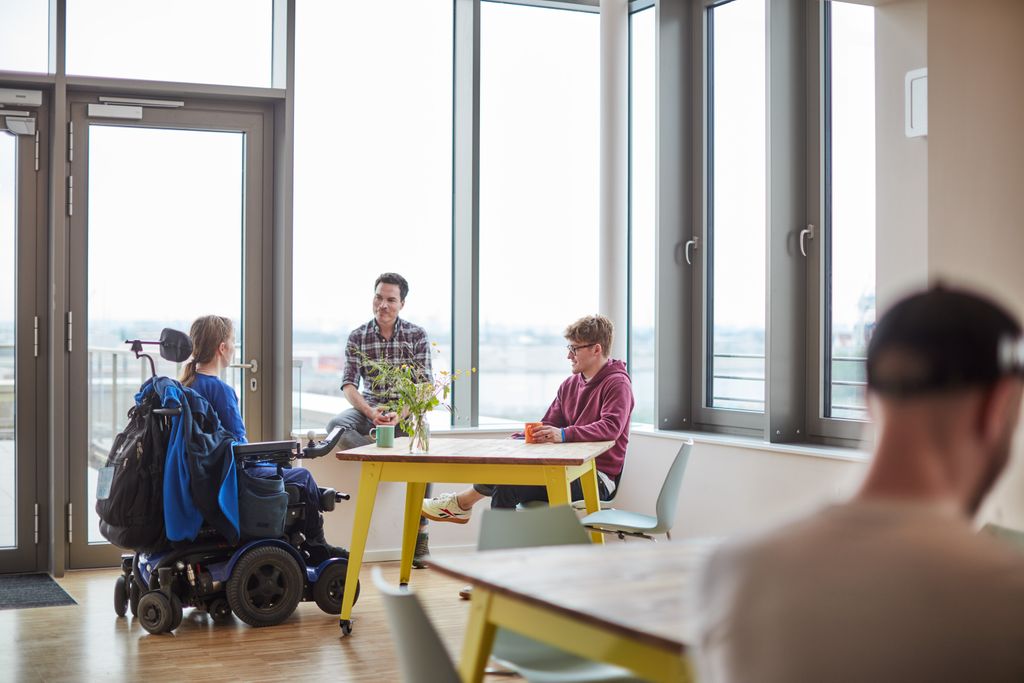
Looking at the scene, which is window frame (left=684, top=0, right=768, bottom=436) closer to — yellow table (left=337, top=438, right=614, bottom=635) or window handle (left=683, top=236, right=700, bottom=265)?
window handle (left=683, top=236, right=700, bottom=265)

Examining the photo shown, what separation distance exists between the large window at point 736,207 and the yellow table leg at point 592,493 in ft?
4.29

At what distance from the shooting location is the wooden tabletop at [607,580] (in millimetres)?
1731

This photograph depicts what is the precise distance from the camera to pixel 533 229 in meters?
6.39

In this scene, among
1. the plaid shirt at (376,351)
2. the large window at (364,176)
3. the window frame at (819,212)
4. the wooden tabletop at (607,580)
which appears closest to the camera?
the wooden tabletop at (607,580)

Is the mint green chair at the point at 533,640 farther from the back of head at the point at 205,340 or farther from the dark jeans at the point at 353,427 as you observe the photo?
the dark jeans at the point at 353,427

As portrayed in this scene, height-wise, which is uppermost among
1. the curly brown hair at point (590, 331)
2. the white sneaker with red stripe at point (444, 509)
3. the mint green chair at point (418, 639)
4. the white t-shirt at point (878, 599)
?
the curly brown hair at point (590, 331)

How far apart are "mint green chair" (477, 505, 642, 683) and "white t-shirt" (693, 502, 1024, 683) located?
1312 millimetres

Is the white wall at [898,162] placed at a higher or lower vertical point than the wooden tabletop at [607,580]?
higher

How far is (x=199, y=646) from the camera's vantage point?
4.12m

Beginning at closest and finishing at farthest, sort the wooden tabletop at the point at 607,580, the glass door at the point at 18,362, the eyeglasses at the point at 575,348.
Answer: the wooden tabletop at the point at 607,580
the eyeglasses at the point at 575,348
the glass door at the point at 18,362

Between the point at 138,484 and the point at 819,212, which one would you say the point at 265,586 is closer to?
the point at 138,484

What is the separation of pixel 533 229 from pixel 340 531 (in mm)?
2054

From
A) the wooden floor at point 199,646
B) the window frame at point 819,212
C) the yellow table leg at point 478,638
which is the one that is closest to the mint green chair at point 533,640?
the yellow table leg at point 478,638

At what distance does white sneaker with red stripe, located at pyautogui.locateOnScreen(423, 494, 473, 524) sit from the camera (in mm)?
5277
